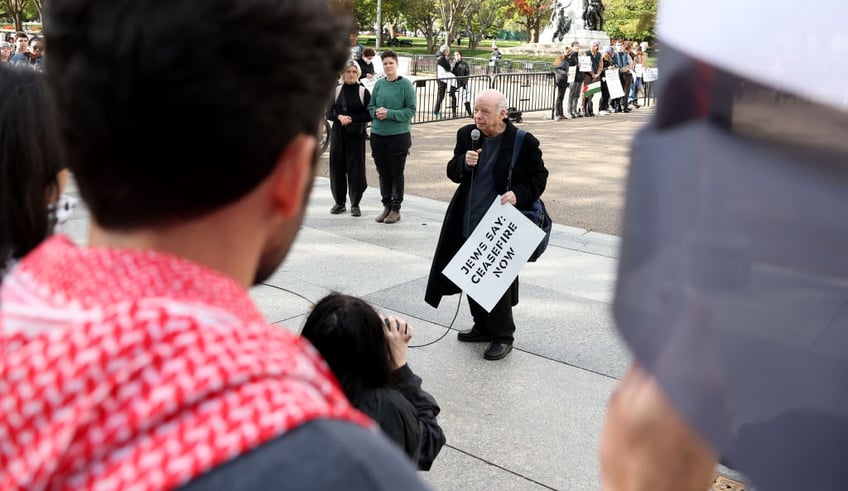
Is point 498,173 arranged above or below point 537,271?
above

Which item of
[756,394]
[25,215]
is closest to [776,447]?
[756,394]

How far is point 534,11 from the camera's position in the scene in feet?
190

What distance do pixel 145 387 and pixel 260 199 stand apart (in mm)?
210

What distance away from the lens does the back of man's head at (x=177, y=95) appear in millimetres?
680

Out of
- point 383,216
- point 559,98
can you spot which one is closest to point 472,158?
point 383,216

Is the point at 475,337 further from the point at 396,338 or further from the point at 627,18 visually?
the point at 627,18

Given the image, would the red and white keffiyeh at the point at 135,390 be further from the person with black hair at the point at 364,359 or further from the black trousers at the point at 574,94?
the black trousers at the point at 574,94

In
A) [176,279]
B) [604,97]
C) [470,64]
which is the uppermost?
[176,279]

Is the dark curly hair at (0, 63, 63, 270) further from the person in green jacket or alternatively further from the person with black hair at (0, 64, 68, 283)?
the person in green jacket

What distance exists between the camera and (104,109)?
2.30 ft

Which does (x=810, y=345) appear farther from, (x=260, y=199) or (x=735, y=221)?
(x=260, y=199)

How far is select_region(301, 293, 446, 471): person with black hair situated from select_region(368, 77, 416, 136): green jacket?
6.24 m

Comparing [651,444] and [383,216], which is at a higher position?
[651,444]

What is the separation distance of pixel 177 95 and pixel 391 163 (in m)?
8.14
